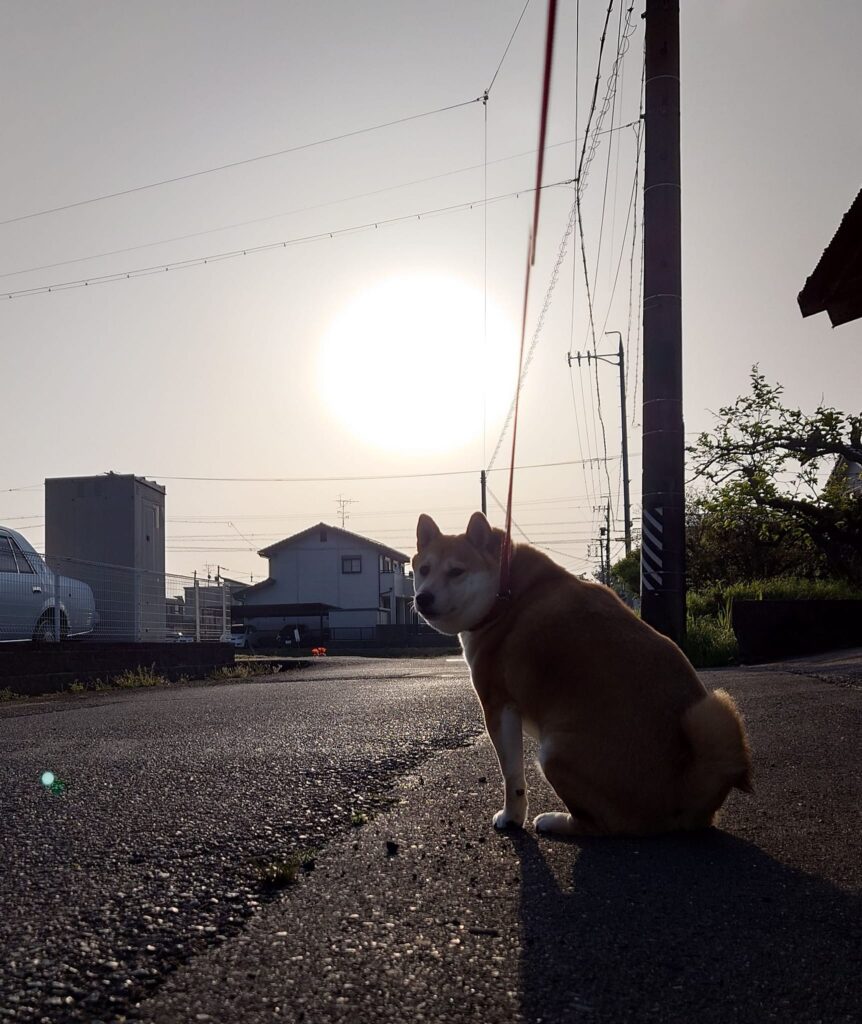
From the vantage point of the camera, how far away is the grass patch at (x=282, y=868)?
7.30ft

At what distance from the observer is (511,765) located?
295 cm

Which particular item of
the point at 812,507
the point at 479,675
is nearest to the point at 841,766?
the point at 479,675

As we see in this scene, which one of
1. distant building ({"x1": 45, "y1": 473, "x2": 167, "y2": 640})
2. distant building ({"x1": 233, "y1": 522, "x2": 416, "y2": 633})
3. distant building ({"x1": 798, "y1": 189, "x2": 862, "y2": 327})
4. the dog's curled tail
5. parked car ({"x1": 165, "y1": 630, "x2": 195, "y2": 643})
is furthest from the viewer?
distant building ({"x1": 233, "y1": 522, "x2": 416, "y2": 633})

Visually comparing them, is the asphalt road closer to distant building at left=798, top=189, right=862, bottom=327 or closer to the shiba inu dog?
the shiba inu dog

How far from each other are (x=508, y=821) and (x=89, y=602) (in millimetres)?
10374

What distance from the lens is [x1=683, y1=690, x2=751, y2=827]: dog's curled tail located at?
2691mm

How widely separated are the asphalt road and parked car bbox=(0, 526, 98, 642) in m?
6.51

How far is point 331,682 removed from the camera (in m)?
10.2

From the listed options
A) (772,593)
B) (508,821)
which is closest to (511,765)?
(508,821)

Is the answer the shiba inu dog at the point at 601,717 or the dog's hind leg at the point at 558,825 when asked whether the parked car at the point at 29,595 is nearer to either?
the shiba inu dog at the point at 601,717

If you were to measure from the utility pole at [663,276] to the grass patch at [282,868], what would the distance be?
788cm

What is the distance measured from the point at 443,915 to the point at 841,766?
2.69 meters

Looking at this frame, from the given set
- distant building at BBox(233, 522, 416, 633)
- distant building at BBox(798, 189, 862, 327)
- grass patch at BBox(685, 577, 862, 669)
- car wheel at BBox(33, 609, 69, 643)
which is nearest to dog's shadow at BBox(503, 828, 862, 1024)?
distant building at BBox(798, 189, 862, 327)

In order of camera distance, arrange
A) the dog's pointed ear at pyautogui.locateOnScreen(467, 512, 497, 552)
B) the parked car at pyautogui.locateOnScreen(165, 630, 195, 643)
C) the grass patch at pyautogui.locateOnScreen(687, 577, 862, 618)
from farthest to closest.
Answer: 1. the grass patch at pyautogui.locateOnScreen(687, 577, 862, 618)
2. the parked car at pyautogui.locateOnScreen(165, 630, 195, 643)
3. the dog's pointed ear at pyautogui.locateOnScreen(467, 512, 497, 552)
